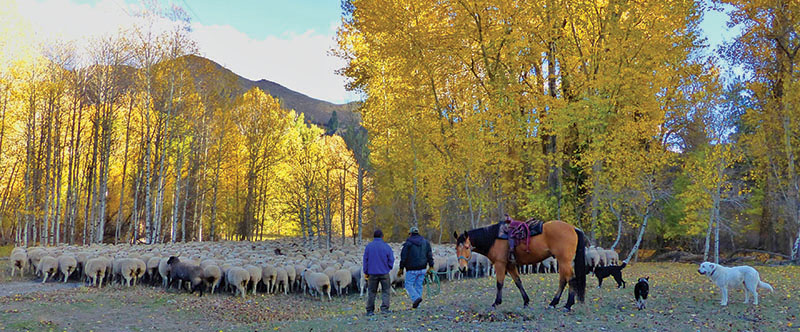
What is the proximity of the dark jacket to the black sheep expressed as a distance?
6.83 m

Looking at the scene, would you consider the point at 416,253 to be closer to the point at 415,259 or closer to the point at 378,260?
the point at 415,259

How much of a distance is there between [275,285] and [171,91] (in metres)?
15.9

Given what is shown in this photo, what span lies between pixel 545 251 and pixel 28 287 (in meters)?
15.4

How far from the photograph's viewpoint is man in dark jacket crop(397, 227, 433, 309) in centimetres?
994

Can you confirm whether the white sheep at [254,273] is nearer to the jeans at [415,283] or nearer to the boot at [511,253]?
the jeans at [415,283]

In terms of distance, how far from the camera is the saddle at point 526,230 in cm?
884

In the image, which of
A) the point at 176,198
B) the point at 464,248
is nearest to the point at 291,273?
the point at 464,248

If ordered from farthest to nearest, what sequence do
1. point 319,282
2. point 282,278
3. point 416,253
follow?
point 282,278
point 319,282
point 416,253

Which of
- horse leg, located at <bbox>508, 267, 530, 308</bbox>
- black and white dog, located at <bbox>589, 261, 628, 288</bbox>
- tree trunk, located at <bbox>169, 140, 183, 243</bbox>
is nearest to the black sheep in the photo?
horse leg, located at <bbox>508, 267, 530, 308</bbox>

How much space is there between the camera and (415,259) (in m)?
9.97

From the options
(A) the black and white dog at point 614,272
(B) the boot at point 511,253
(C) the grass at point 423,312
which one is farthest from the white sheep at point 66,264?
(A) the black and white dog at point 614,272

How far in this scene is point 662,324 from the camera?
741 cm

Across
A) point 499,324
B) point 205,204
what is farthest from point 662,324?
point 205,204

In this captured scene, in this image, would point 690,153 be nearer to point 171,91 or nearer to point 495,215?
point 495,215
